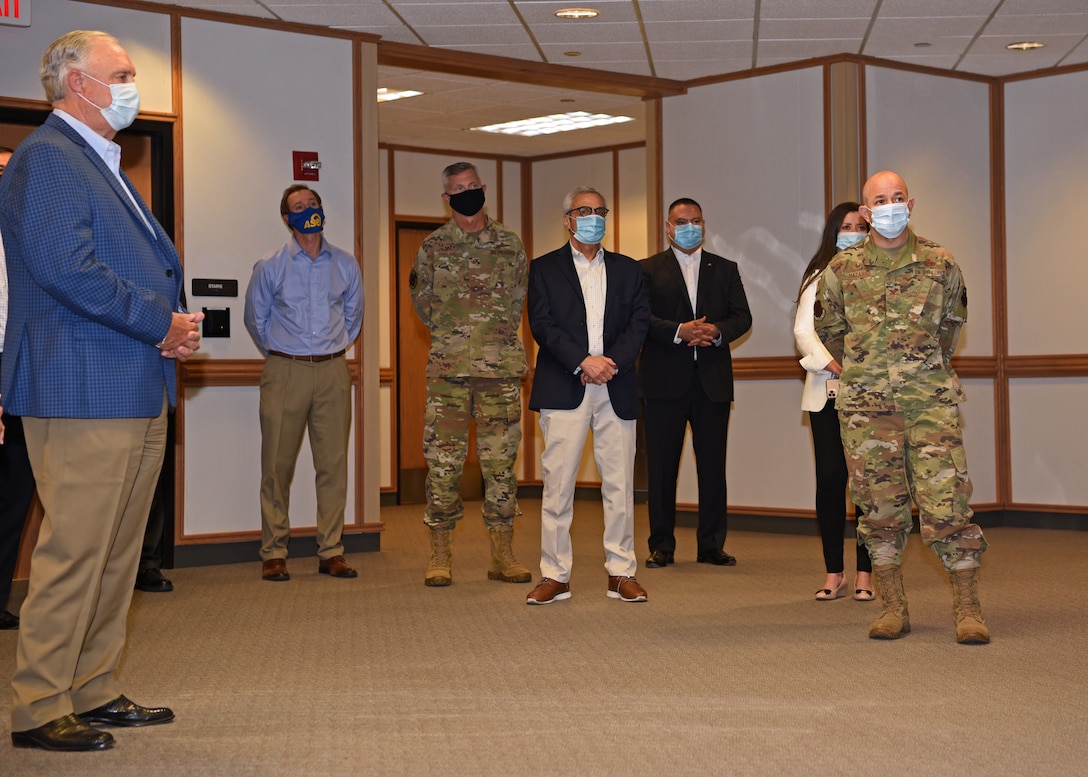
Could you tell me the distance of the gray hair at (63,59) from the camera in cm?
308

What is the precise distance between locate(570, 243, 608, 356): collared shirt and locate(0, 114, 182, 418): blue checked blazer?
2336 millimetres

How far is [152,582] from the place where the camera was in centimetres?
566

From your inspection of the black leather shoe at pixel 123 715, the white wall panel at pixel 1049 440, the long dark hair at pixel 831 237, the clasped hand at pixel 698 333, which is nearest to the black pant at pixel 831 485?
the long dark hair at pixel 831 237

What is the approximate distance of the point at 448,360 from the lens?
554 centimetres

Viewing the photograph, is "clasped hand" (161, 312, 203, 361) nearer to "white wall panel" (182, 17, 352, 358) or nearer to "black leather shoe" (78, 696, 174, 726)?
"black leather shoe" (78, 696, 174, 726)

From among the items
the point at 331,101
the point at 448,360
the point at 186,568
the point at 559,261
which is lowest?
the point at 186,568

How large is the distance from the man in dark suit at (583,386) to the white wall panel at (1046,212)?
13.5 feet

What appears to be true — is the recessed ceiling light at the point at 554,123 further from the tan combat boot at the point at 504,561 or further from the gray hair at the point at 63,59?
the gray hair at the point at 63,59

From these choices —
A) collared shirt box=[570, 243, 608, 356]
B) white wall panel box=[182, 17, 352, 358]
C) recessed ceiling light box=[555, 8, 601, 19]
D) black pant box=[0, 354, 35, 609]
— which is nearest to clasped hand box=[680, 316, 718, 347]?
collared shirt box=[570, 243, 608, 356]

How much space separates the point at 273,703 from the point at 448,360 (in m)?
2.29

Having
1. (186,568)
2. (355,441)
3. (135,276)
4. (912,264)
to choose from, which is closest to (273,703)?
(135,276)

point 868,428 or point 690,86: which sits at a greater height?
point 690,86

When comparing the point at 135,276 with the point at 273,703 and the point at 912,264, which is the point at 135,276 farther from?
the point at 912,264

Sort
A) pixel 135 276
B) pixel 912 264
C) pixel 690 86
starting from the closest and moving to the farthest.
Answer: pixel 135 276
pixel 912 264
pixel 690 86
